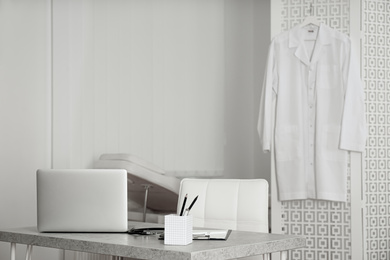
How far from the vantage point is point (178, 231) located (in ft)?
7.30

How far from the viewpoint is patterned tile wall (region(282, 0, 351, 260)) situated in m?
4.34

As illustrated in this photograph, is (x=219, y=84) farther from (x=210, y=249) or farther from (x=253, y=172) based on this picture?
(x=210, y=249)

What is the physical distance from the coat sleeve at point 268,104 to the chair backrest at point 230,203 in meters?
1.29

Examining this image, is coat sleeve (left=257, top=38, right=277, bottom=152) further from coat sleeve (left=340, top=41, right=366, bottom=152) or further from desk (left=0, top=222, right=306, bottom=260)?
desk (left=0, top=222, right=306, bottom=260)

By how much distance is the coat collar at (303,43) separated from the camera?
14.4 ft

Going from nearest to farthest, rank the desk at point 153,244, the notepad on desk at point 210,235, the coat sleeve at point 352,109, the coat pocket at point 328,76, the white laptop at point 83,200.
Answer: the desk at point 153,244 → the notepad on desk at point 210,235 → the white laptop at point 83,200 → the coat sleeve at point 352,109 → the coat pocket at point 328,76

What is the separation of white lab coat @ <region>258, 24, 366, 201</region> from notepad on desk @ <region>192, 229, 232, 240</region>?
189cm

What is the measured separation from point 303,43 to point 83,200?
91.4 inches

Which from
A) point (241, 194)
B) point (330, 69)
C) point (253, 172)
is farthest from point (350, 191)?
point (253, 172)

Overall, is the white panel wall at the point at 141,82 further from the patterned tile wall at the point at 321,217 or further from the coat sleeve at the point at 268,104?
the patterned tile wall at the point at 321,217

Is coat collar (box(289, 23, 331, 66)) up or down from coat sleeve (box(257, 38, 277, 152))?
up

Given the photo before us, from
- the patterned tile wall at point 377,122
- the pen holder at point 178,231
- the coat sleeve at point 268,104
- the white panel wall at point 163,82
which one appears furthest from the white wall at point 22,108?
the pen holder at point 178,231

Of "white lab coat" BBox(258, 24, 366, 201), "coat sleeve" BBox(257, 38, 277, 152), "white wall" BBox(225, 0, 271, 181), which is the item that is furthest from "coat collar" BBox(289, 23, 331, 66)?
"white wall" BBox(225, 0, 271, 181)

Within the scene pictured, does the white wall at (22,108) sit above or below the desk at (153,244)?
above
